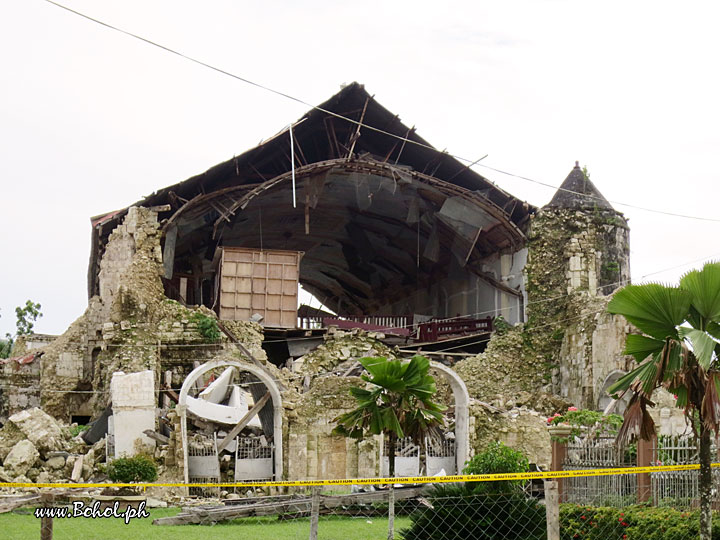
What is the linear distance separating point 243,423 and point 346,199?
44.4 ft

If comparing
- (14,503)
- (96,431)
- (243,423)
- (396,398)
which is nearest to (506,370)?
(243,423)

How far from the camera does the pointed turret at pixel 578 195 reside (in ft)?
102

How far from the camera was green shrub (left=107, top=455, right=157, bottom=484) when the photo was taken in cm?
1948

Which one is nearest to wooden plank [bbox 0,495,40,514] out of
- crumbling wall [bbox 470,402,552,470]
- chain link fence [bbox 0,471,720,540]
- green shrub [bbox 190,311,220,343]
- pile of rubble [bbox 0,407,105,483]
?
chain link fence [bbox 0,471,720,540]

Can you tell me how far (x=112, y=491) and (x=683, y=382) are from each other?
38.9ft

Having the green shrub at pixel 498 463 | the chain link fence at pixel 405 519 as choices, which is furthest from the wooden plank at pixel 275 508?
the green shrub at pixel 498 463

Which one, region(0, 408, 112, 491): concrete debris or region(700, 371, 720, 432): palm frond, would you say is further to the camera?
region(0, 408, 112, 491): concrete debris

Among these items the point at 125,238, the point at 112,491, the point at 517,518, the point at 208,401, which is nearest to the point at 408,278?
the point at 125,238

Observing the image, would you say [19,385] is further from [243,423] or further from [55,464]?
[243,423]

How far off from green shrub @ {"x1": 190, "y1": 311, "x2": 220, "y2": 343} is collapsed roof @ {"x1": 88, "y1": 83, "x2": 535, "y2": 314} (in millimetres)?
3072

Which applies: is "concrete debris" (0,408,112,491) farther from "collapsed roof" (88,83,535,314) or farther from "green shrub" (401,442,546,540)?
"green shrub" (401,442,546,540)

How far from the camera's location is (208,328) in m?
27.0

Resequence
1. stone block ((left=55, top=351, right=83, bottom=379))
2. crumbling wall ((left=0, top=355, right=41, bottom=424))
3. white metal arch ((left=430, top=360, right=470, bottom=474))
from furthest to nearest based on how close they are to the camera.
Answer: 1. crumbling wall ((left=0, top=355, right=41, bottom=424))
2. stone block ((left=55, top=351, right=83, bottom=379))
3. white metal arch ((left=430, top=360, right=470, bottom=474))

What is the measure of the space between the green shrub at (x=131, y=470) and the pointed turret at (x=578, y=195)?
56.0 feet
